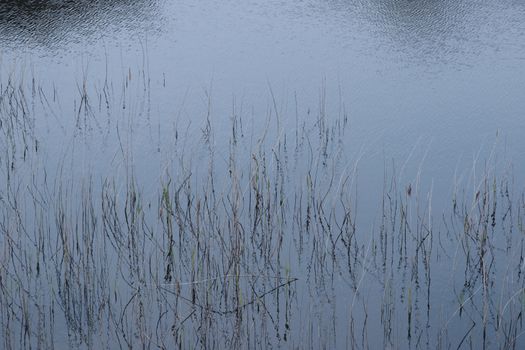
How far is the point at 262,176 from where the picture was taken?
456 cm

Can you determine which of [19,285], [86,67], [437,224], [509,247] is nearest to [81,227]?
[19,285]

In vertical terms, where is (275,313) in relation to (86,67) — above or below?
below

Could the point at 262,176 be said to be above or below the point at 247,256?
above

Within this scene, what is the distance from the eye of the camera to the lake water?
3.67 m

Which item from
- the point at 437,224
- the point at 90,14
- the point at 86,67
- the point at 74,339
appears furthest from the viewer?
the point at 90,14

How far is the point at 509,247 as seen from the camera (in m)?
4.28

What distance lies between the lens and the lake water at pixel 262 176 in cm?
367

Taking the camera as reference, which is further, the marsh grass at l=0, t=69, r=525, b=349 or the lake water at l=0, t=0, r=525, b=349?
the lake water at l=0, t=0, r=525, b=349

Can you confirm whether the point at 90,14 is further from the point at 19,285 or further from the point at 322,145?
the point at 19,285

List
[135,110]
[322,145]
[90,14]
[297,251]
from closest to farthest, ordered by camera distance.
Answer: [297,251] → [322,145] → [135,110] → [90,14]

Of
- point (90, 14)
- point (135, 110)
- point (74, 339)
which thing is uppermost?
point (90, 14)

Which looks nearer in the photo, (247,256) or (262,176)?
(247,256)

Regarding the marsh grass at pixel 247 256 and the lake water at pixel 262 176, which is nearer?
the marsh grass at pixel 247 256

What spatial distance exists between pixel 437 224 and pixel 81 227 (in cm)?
175
